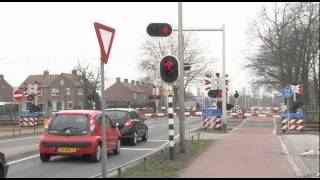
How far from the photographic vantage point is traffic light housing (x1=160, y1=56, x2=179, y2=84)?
15234mm

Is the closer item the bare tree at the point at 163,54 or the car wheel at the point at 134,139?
the car wheel at the point at 134,139

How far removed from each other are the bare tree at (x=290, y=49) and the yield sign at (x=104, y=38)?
64.9 feet

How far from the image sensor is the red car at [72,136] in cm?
1570

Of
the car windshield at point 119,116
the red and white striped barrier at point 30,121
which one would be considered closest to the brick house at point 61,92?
the red and white striped barrier at point 30,121

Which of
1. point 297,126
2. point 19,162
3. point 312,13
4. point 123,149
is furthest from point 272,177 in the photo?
point 312,13

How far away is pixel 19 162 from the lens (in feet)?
52.8

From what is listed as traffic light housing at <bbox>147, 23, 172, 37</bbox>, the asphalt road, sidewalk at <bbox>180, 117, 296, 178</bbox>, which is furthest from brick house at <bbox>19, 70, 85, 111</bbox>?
traffic light housing at <bbox>147, 23, 172, 37</bbox>

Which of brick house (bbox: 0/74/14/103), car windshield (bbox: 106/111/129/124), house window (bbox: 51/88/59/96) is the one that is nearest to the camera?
car windshield (bbox: 106/111/129/124)

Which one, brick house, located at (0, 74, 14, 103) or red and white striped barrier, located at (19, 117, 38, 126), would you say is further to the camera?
brick house, located at (0, 74, 14, 103)

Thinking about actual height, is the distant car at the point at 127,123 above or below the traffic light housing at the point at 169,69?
below

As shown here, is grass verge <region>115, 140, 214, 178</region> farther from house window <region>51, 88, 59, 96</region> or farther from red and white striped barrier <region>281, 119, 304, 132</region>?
house window <region>51, 88, 59, 96</region>

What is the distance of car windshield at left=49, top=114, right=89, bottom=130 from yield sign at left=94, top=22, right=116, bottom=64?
639 centimetres

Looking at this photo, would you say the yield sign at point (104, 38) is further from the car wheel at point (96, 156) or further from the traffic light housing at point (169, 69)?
the car wheel at point (96, 156)

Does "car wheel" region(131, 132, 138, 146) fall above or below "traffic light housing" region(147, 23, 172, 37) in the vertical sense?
below
